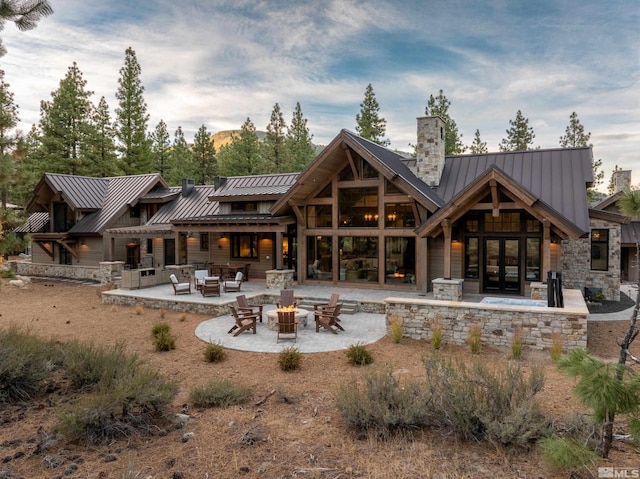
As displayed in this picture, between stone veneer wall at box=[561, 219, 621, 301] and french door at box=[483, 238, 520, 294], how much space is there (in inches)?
151

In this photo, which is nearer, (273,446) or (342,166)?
(273,446)

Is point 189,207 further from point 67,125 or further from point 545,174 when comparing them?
point 545,174

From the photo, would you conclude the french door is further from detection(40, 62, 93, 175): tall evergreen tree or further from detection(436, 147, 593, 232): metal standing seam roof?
detection(40, 62, 93, 175): tall evergreen tree

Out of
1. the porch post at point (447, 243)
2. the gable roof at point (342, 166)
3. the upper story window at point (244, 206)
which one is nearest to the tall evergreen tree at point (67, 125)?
the upper story window at point (244, 206)

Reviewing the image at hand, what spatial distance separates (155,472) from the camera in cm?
392

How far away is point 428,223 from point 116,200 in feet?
64.3

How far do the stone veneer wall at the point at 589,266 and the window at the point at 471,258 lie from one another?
456 centimetres

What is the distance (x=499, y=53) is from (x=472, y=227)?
8521 mm

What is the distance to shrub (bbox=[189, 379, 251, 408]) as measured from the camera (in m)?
5.71

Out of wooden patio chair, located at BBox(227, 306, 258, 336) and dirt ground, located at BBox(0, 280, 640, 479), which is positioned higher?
wooden patio chair, located at BBox(227, 306, 258, 336)

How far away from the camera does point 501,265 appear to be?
1343 cm

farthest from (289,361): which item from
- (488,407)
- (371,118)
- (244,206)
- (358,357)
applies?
(371,118)

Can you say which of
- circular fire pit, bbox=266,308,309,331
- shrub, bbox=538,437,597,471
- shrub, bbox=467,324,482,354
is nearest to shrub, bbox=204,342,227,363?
circular fire pit, bbox=266,308,309,331

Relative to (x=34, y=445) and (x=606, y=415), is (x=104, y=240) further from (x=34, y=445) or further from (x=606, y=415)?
(x=606, y=415)
